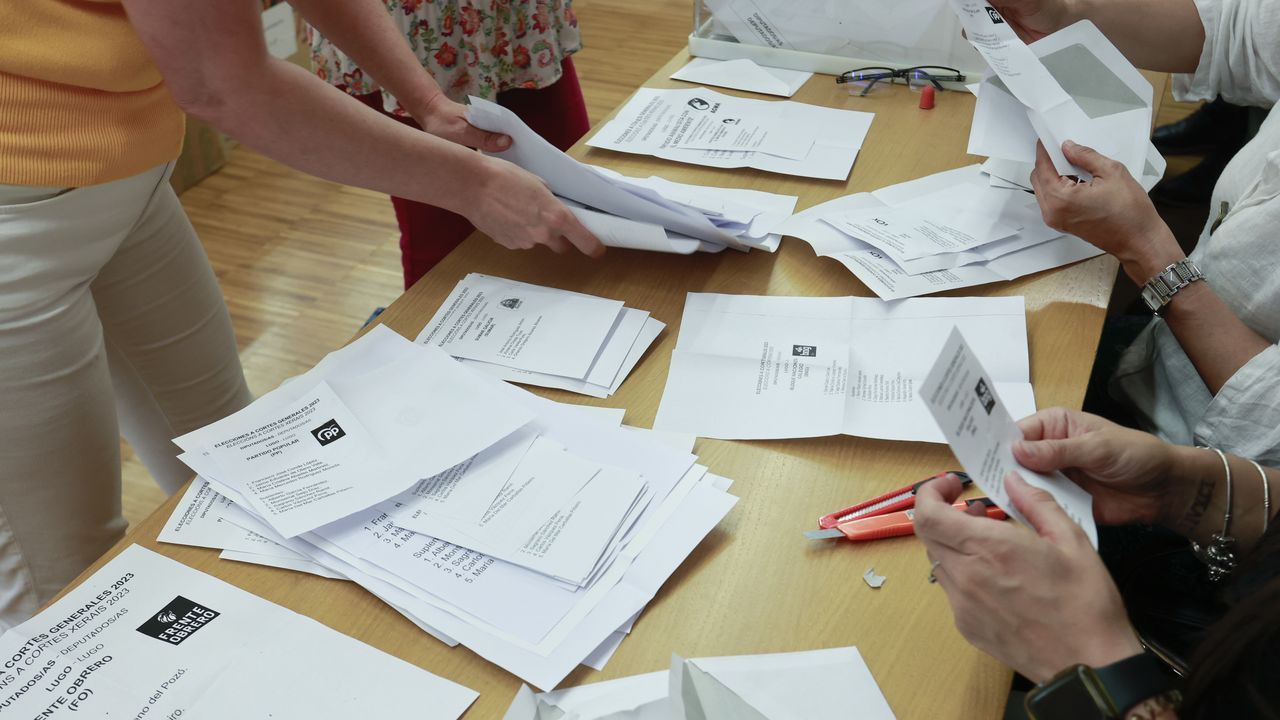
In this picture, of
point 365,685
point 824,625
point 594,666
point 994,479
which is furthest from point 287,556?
point 994,479

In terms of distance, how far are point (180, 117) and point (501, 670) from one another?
2.41 feet

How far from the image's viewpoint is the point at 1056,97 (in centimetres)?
116

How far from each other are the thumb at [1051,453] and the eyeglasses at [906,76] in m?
0.91

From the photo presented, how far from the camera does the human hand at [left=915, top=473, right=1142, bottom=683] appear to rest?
25.8 inches

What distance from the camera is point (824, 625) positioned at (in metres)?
0.74

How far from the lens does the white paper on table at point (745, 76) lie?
5.00 feet

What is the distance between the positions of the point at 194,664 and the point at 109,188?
1.78ft

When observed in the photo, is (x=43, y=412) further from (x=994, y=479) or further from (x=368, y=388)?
(x=994, y=479)

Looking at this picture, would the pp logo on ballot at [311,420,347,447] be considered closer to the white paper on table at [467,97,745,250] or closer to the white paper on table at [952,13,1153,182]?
the white paper on table at [467,97,745,250]

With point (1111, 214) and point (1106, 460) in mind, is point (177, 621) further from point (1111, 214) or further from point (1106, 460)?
point (1111, 214)

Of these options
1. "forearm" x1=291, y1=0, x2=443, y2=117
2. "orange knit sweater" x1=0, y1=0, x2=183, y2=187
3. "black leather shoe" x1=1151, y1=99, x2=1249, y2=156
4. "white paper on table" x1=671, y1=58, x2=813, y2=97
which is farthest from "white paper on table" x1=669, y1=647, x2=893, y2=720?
"black leather shoe" x1=1151, y1=99, x2=1249, y2=156

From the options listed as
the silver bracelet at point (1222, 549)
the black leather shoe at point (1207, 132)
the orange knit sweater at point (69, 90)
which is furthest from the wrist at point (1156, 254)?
the black leather shoe at point (1207, 132)

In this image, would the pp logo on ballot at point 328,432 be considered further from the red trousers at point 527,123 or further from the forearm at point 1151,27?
the forearm at point 1151,27

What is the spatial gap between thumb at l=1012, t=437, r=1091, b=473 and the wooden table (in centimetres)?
12
